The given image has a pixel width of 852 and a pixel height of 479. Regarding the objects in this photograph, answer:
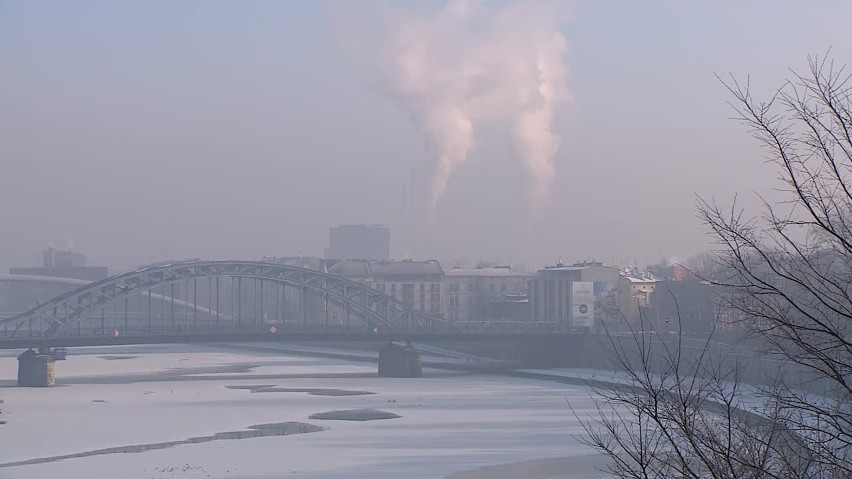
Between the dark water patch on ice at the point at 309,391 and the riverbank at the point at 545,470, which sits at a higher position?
the riverbank at the point at 545,470

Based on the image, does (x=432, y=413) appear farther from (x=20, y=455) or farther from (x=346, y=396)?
(x=20, y=455)

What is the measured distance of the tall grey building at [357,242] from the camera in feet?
541

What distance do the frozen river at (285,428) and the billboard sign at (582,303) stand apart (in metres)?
12.9

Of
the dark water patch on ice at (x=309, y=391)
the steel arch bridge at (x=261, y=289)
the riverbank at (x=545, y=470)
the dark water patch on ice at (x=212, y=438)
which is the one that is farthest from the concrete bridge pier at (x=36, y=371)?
the riverbank at (x=545, y=470)

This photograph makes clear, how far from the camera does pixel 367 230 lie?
16725cm

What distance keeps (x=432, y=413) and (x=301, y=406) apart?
186 inches

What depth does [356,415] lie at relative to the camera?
103 ft

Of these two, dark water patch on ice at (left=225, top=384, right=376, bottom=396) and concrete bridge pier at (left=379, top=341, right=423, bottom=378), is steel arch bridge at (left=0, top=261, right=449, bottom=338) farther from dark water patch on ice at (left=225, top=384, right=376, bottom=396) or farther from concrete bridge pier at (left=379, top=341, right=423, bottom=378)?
dark water patch on ice at (left=225, top=384, right=376, bottom=396)

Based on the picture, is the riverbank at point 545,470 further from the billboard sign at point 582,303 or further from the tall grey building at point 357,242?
the tall grey building at point 357,242

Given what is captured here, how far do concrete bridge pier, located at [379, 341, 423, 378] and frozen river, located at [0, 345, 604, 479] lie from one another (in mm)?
1132

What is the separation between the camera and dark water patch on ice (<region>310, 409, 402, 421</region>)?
30.8 metres

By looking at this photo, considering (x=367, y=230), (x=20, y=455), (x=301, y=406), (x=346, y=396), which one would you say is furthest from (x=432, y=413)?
(x=367, y=230)

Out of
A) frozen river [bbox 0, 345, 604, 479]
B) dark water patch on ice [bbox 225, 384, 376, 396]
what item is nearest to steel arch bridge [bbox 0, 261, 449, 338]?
frozen river [bbox 0, 345, 604, 479]

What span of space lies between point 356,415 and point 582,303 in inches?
1248
